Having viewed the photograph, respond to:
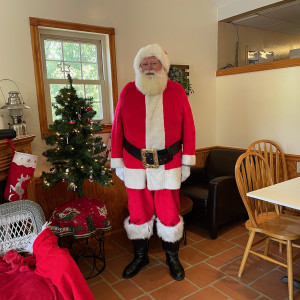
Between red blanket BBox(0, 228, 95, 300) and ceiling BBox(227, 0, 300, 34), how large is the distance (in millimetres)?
3479

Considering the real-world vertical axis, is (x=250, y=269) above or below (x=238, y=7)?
below

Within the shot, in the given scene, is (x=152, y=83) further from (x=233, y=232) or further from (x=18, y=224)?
(x=233, y=232)

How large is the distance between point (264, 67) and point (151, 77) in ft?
6.09

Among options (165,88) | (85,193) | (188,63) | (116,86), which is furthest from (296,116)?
(85,193)

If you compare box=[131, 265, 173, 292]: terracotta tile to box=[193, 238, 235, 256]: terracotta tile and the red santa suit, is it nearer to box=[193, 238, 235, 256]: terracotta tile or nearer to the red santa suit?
the red santa suit

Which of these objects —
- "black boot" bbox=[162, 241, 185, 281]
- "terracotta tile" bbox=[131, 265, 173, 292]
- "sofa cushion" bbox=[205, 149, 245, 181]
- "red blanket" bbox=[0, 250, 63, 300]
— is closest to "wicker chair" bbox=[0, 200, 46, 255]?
"red blanket" bbox=[0, 250, 63, 300]

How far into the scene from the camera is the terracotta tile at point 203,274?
2.19 meters

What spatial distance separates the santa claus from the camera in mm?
2098

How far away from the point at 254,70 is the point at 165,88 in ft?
5.80

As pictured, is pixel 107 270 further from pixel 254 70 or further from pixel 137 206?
pixel 254 70

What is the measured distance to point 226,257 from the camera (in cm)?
251

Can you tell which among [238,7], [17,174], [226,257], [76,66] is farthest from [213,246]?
[238,7]

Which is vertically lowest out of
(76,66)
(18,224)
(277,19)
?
(18,224)

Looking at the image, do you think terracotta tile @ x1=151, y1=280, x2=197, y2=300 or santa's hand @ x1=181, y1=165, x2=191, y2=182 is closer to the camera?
terracotta tile @ x1=151, y1=280, x2=197, y2=300
